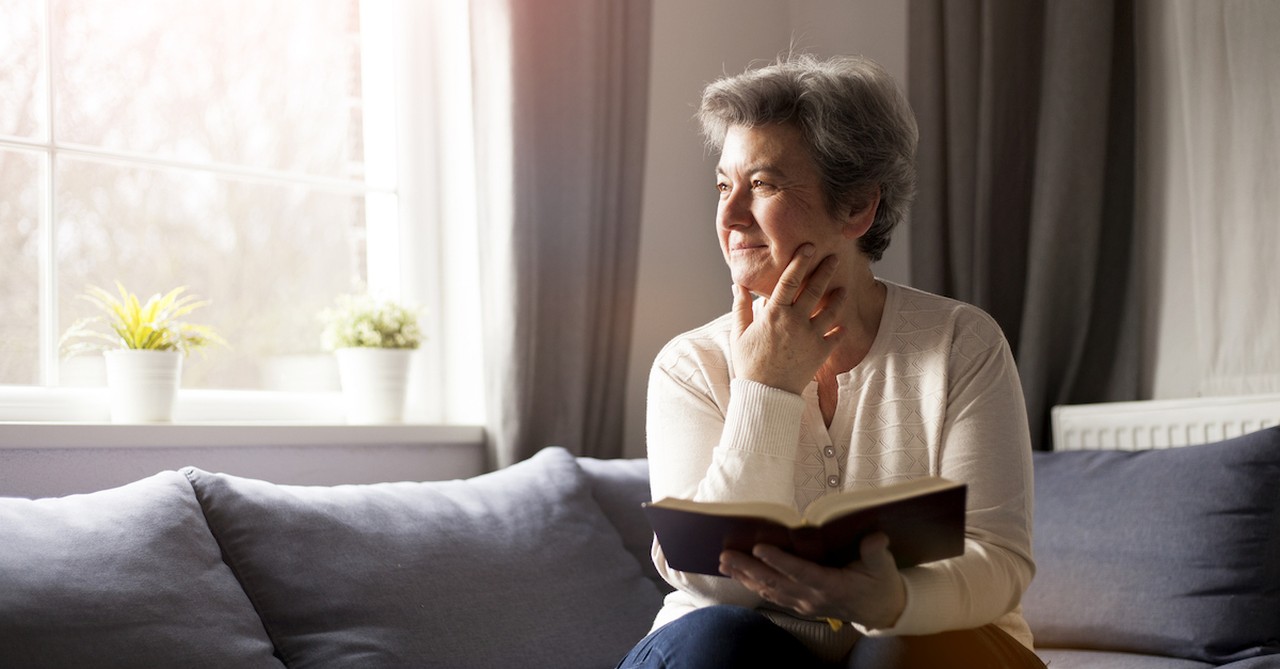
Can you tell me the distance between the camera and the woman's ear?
1.75 metres

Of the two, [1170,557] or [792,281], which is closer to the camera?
[792,281]

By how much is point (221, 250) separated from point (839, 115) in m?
1.48

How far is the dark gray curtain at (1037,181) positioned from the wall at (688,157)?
25 centimetres

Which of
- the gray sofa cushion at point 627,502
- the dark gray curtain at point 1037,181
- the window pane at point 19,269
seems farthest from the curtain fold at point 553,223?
the window pane at point 19,269

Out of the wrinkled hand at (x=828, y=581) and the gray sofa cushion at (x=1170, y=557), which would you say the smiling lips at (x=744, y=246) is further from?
the gray sofa cushion at (x=1170, y=557)

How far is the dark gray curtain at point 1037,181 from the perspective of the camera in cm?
283

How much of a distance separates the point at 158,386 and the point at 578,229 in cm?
98

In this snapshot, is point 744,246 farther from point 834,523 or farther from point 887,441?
point 834,523

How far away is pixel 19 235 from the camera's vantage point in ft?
7.43

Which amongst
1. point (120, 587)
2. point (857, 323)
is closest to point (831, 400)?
point (857, 323)

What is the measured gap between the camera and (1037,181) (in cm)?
290

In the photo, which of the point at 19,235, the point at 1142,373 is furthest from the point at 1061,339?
the point at 19,235

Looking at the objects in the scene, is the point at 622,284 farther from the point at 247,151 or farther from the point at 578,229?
the point at 247,151

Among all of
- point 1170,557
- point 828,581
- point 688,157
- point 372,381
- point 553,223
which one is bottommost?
point 1170,557
